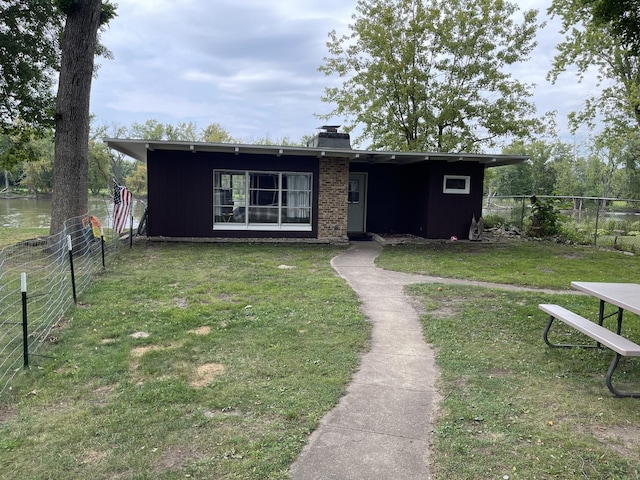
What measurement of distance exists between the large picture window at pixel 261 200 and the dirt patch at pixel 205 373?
8369mm

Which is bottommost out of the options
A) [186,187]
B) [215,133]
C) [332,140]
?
[186,187]

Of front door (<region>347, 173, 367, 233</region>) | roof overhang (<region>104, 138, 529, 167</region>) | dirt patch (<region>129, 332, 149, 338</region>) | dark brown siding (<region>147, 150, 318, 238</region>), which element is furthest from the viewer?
front door (<region>347, 173, 367, 233</region>)

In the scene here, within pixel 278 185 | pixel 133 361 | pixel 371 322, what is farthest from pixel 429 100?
pixel 133 361

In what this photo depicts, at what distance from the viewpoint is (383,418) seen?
3.10 metres

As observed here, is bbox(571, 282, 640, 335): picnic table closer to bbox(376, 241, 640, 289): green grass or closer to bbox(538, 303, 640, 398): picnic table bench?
bbox(538, 303, 640, 398): picnic table bench

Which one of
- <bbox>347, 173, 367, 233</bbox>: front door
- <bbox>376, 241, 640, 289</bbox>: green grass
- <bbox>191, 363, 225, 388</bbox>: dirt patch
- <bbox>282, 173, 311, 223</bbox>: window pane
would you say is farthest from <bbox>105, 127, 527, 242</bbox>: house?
<bbox>191, 363, 225, 388</bbox>: dirt patch

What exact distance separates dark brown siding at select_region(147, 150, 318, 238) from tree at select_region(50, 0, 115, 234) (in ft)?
6.28

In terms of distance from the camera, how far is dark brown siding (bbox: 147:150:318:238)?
1159 centimetres

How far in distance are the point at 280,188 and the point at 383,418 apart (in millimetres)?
9559

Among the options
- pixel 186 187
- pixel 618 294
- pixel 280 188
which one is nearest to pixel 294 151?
pixel 280 188

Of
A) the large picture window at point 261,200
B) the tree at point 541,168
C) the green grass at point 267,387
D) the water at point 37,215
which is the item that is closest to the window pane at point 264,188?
the large picture window at point 261,200

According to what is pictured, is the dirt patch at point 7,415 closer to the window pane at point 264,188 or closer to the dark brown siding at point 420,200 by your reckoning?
the window pane at point 264,188

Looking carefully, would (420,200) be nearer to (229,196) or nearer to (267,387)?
(229,196)

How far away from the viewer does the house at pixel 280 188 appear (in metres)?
11.6
